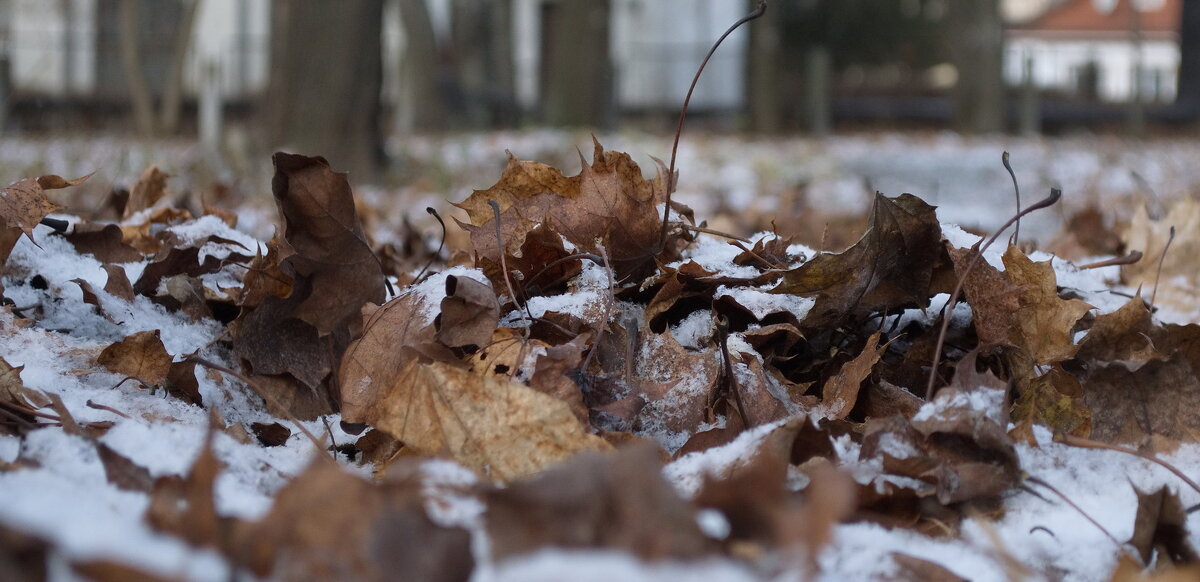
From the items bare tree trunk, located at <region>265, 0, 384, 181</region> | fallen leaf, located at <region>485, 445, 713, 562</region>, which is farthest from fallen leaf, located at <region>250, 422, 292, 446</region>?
bare tree trunk, located at <region>265, 0, 384, 181</region>

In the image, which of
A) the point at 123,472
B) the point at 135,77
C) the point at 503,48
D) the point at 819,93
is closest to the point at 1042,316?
the point at 123,472

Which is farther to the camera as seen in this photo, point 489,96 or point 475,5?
point 475,5

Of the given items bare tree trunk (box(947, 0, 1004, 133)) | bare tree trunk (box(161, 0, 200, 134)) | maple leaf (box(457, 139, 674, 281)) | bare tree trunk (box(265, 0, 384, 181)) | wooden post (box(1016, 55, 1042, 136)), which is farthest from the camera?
wooden post (box(1016, 55, 1042, 136))

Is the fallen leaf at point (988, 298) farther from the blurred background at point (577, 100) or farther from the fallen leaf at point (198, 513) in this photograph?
the blurred background at point (577, 100)

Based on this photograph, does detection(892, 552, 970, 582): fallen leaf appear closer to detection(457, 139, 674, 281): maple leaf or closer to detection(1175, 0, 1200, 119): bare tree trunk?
detection(457, 139, 674, 281): maple leaf

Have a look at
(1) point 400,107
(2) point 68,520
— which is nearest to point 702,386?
(2) point 68,520

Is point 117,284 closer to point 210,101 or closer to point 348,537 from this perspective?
point 348,537

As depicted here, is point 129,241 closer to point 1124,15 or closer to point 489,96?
point 489,96
